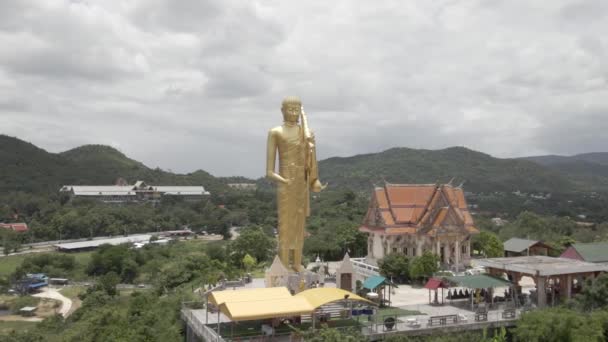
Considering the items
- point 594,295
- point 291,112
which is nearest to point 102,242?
point 291,112

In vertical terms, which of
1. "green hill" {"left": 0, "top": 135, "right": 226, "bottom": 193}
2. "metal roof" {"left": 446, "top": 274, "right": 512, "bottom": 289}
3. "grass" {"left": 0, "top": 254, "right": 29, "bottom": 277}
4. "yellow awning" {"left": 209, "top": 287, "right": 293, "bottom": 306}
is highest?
"green hill" {"left": 0, "top": 135, "right": 226, "bottom": 193}

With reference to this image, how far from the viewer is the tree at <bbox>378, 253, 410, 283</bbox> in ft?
115

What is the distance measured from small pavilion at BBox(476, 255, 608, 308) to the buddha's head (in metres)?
12.8

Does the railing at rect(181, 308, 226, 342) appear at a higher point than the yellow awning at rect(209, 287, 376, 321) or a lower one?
lower

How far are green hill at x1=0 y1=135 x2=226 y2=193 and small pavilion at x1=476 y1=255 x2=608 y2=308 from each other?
102 meters

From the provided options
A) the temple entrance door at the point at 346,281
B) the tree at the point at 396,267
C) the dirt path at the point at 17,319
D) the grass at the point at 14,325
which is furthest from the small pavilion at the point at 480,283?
the dirt path at the point at 17,319

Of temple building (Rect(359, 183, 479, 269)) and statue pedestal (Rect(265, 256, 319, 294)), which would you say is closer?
statue pedestal (Rect(265, 256, 319, 294))

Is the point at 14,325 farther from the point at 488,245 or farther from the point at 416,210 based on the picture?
the point at 488,245

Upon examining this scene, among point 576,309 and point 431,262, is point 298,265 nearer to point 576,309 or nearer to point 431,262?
point 431,262

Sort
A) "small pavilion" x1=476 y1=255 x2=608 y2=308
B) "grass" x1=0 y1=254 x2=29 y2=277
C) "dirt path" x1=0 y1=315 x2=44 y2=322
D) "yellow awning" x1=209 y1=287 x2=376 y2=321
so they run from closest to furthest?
"yellow awning" x1=209 y1=287 x2=376 y2=321 → "small pavilion" x1=476 y1=255 x2=608 y2=308 → "dirt path" x1=0 y1=315 x2=44 y2=322 → "grass" x1=0 y1=254 x2=29 y2=277

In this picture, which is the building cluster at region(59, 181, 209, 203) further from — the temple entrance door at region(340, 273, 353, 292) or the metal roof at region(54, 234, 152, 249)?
the temple entrance door at region(340, 273, 353, 292)

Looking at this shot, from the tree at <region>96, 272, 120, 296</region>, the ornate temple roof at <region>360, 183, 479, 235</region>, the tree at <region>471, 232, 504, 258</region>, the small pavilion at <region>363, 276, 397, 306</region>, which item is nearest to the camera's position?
the small pavilion at <region>363, 276, 397, 306</region>

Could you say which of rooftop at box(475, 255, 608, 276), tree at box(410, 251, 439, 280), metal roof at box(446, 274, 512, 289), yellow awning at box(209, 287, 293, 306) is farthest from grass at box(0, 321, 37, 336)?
rooftop at box(475, 255, 608, 276)

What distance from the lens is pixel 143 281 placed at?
52.8 m
